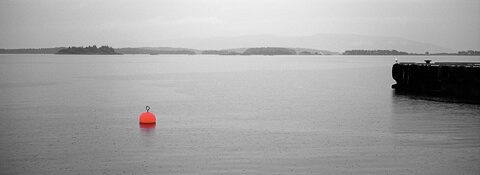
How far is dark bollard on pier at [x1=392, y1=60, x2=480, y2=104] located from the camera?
3566 cm

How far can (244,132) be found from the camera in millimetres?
20391

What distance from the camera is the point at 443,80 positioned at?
1517 inches

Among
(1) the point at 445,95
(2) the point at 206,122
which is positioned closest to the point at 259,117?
(2) the point at 206,122

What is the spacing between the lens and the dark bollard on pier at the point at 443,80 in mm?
35659

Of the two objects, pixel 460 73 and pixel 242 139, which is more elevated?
pixel 460 73

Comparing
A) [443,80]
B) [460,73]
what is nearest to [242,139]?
[460,73]

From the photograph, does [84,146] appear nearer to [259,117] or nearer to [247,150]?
[247,150]

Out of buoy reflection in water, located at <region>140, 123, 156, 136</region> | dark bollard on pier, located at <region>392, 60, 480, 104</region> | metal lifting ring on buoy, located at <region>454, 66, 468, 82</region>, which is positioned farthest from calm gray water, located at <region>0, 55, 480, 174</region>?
metal lifting ring on buoy, located at <region>454, 66, 468, 82</region>

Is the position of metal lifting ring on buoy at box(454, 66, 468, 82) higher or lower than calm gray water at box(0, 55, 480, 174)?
higher

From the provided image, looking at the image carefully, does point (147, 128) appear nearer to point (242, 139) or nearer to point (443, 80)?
point (242, 139)

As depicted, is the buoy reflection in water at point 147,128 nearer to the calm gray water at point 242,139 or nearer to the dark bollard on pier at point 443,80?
the calm gray water at point 242,139

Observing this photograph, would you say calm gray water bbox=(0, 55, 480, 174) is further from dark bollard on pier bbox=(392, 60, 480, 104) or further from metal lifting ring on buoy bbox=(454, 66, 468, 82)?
metal lifting ring on buoy bbox=(454, 66, 468, 82)

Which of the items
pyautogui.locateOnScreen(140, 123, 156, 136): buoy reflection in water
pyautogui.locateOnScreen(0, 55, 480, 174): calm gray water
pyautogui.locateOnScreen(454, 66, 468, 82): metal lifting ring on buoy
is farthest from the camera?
pyautogui.locateOnScreen(454, 66, 468, 82): metal lifting ring on buoy

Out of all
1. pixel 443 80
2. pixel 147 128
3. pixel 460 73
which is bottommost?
pixel 147 128
